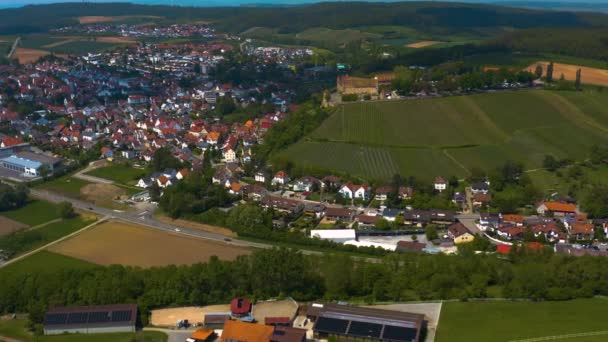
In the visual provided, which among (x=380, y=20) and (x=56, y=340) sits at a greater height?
(x=380, y=20)

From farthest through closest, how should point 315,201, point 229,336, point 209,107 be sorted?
1. point 209,107
2. point 315,201
3. point 229,336

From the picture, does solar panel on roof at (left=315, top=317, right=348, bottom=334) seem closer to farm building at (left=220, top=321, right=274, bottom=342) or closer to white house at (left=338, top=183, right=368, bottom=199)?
farm building at (left=220, top=321, right=274, bottom=342)

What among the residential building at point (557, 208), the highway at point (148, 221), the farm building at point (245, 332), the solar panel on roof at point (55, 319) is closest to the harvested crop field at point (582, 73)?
the residential building at point (557, 208)

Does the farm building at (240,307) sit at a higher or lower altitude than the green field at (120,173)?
higher

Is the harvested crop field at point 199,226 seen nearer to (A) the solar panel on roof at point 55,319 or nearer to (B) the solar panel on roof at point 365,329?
(A) the solar panel on roof at point 55,319

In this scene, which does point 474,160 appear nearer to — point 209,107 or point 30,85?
point 209,107

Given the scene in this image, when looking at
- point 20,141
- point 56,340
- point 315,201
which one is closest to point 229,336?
point 56,340
